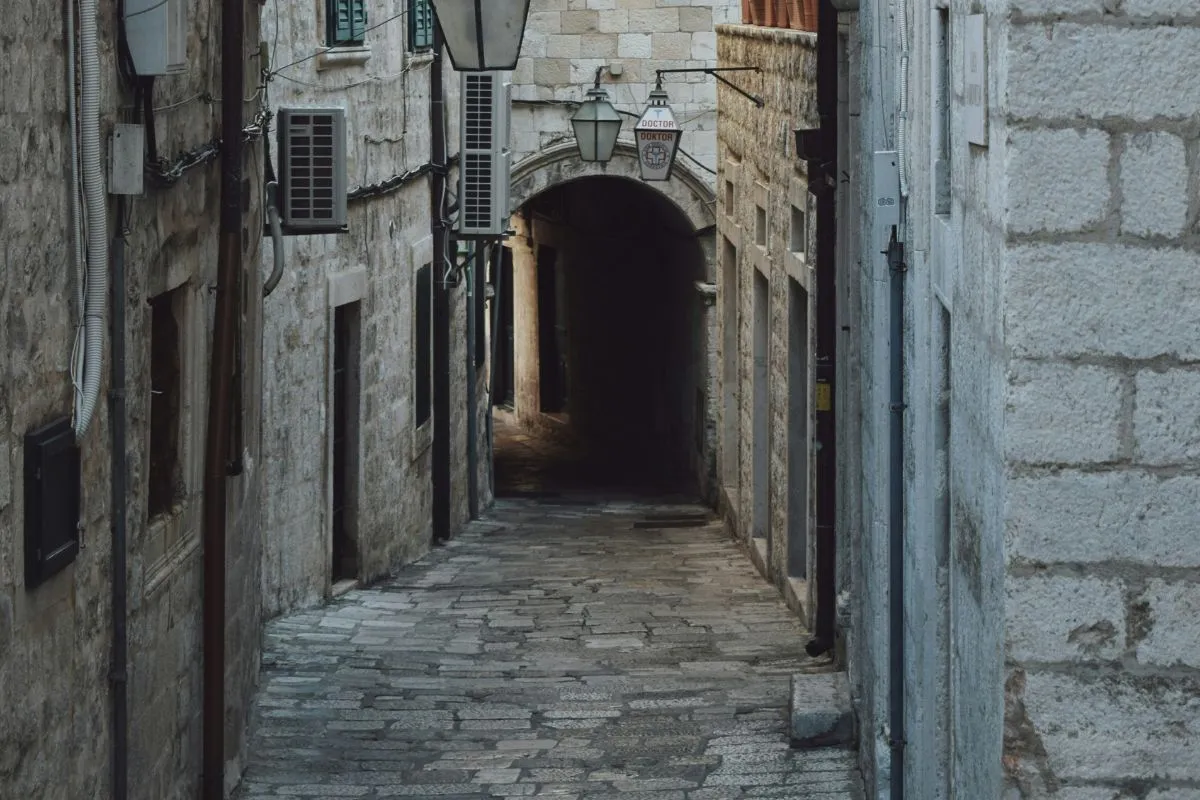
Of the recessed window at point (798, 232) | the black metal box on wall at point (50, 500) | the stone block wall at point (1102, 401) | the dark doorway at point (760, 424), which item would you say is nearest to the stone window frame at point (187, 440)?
the black metal box on wall at point (50, 500)

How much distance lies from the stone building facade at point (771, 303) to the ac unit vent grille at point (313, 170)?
276cm

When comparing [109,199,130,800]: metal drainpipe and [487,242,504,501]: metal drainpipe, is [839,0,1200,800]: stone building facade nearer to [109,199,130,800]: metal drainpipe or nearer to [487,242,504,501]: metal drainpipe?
[109,199,130,800]: metal drainpipe

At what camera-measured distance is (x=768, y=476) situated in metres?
14.4

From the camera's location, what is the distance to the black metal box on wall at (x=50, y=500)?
5.41 metres

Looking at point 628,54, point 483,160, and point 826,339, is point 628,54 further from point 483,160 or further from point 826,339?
point 826,339

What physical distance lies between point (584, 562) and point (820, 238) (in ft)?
17.7

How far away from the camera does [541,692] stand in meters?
10.1

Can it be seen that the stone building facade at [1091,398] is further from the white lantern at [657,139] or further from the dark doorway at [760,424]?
the white lantern at [657,139]

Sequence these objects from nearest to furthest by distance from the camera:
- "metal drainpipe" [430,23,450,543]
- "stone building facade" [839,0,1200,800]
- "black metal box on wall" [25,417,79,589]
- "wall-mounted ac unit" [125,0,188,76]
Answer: "stone building facade" [839,0,1200,800], "black metal box on wall" [25,417,79,589], "wall-mounted ac unit" [125,0,188,76], "metal drainpipe" [430,23,450,543]

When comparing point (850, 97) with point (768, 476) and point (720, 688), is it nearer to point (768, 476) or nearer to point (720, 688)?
point (720, 688)

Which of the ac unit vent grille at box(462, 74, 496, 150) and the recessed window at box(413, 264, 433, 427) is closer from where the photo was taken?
the recessed window at box(413, 264, 433, 427)

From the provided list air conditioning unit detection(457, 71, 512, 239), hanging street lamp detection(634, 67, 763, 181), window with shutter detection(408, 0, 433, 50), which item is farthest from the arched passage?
window with shutter detection(408, 0, 433, 50)

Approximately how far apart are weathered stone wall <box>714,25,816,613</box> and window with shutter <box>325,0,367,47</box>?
2.81m

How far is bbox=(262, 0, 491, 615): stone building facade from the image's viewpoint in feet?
38.9
